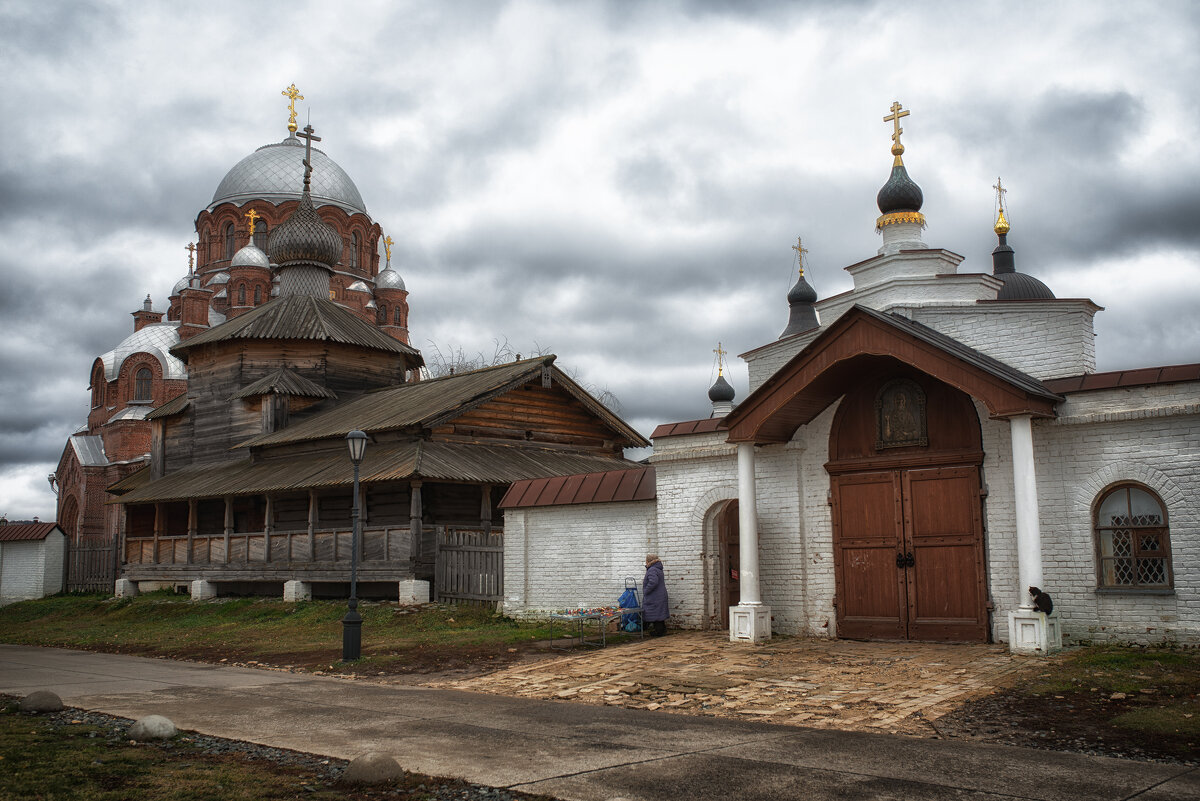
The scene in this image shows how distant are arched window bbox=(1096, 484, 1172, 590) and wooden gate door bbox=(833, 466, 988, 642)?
1.40 metres

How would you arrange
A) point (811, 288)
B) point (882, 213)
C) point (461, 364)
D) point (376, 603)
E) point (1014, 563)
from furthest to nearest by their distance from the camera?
point (461, 364)
point (811, 288)
point (376, 603)
point (882, 213)
point (1014, 563)

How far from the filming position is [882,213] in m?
17.0

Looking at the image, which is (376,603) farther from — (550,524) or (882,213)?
(882,213)

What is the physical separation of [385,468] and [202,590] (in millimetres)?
8094

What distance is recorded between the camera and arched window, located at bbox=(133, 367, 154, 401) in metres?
47.0

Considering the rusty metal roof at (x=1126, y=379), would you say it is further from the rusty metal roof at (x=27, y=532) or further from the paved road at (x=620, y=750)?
the rusty metal roof at (x=27, y=532)

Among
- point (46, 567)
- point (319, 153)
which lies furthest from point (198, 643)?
point (319, 153)

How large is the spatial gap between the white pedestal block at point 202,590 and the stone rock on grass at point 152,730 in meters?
19.5

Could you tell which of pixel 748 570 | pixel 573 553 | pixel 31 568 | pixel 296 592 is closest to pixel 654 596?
pixel 748 570

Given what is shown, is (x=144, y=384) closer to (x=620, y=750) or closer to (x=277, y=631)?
Answer: (x=277, y=631)

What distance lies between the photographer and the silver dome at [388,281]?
52.3 m

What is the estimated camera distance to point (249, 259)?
153 ft

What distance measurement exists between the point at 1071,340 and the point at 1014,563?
9.50 feet

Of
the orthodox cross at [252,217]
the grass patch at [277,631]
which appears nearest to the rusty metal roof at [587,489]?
the grass patch at [277,631]
